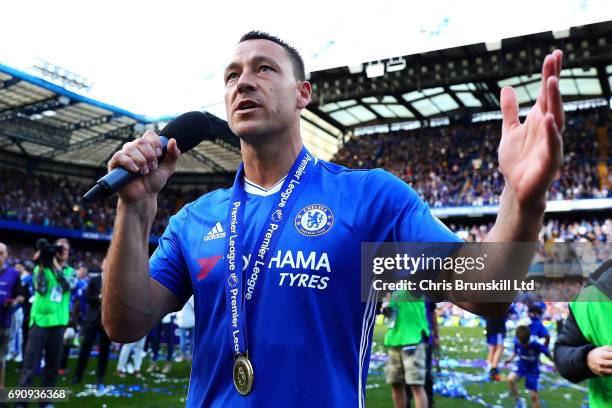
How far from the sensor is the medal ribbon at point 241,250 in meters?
1.62

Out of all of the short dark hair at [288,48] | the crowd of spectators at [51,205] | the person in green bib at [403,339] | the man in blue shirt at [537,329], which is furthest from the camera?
the crowd of spectators at [51,205]

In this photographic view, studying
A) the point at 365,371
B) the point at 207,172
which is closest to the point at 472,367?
the point at 365,371

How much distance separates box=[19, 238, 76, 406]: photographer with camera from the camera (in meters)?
6.66

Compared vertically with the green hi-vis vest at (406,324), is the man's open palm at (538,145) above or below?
above

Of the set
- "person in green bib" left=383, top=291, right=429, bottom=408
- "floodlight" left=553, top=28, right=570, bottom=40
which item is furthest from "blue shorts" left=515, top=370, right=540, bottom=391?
"floodlight" left=553, top=28, right=570, bottom=40

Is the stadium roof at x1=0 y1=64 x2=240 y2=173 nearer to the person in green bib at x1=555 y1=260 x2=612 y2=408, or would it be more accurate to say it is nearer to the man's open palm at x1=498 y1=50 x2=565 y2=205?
the person in green bib at x1=555 y1=260 x2=612 y2=408

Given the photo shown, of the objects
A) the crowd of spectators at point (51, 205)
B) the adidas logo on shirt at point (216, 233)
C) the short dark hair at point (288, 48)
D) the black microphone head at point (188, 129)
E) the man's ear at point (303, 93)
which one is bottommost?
the adidas logo on shirt at point (216, 233)

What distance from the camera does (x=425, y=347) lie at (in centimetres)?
665

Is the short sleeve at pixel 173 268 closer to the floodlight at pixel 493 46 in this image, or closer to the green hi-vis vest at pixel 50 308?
the green hi-vis vest at pixel 50 308

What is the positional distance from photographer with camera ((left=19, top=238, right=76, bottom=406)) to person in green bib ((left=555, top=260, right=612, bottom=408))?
5.97m

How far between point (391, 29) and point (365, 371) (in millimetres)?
20586

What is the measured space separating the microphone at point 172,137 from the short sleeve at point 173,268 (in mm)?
335

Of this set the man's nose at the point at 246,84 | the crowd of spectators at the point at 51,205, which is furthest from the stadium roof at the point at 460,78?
the man's nose at the point at 246,84

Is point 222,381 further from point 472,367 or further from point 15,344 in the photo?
point 15,344
